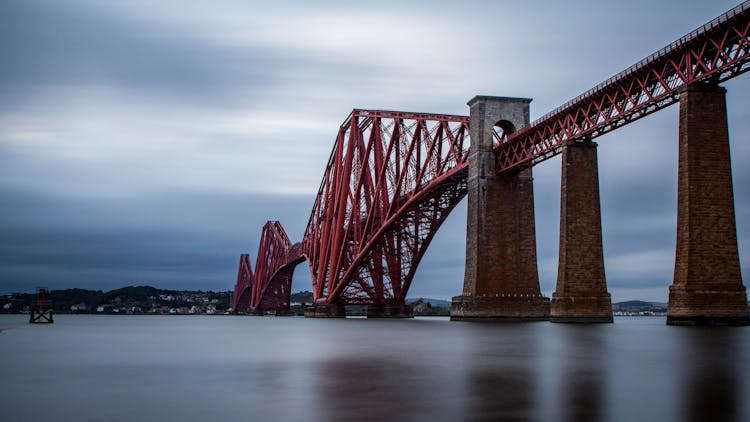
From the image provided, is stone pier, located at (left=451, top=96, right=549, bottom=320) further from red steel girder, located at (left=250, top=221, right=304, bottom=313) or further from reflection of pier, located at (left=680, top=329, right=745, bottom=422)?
red steel girder, located at (left=250, top=221, right=304, bottom=313)

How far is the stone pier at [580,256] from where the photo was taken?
40.2 meters

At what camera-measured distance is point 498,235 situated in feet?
166

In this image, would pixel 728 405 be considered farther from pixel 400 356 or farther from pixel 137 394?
pixel 400 356

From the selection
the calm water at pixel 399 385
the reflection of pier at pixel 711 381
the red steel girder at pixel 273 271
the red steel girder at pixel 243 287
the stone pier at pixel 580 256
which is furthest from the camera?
the red steel girder at pixel 243 287

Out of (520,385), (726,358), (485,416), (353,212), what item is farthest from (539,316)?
(485,416)

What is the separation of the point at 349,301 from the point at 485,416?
69421mm

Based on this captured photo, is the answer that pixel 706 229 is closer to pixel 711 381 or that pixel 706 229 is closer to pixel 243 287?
pixel 711 381

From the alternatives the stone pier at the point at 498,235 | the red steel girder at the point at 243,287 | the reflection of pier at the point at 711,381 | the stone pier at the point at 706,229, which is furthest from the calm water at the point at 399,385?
the red steel girder at the point at 243,287

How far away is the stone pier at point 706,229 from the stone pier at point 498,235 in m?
19.3

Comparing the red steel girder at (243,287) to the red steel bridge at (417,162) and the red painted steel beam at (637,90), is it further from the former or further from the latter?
the red painted steel beam at (637,90)

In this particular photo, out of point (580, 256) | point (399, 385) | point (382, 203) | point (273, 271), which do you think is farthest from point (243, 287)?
point (399, 385)

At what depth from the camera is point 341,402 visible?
11391 mm

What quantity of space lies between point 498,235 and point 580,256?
10.7 m

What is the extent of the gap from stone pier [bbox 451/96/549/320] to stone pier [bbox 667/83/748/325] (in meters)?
19.3
